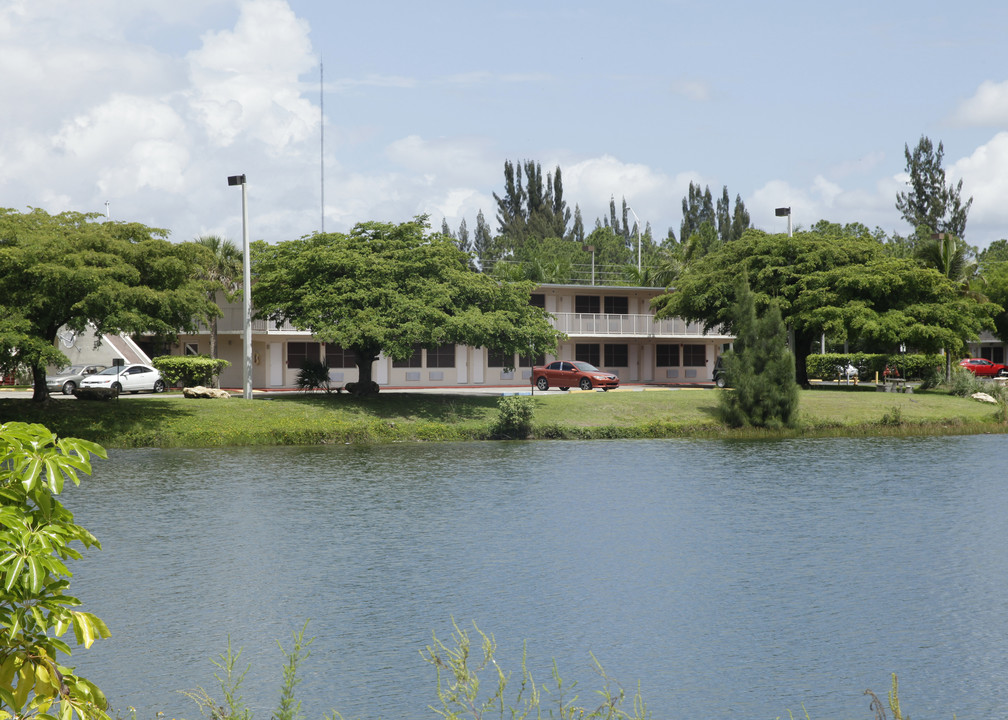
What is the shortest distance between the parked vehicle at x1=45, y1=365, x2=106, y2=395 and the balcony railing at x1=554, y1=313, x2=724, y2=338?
26.3 meters

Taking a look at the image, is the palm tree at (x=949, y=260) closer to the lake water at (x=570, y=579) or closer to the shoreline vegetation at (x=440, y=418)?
the shoreline vegetation at (x=440, y=418)

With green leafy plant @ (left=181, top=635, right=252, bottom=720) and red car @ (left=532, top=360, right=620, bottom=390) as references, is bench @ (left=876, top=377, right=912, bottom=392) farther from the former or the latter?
green leafy plant @ (left=181, top=635, right=252, bottom=720)

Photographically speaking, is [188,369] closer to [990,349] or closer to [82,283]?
[82,283]

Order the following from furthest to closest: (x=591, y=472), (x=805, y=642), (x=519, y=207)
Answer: (x=519, y=207), (x=591, y=472), (x=805, y=642)

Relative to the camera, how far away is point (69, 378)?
50.0 m

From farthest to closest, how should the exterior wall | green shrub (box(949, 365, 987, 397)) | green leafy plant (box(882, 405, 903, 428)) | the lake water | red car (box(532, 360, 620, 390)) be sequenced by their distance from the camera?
the exterior wall, red car (box(532, 360, 620, 390)), green shrub (box(949, 365, 987, 397)), green leafy plant (box(882, 405, 903, 428)), the lake water

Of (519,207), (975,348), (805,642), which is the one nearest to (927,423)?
(805,642)

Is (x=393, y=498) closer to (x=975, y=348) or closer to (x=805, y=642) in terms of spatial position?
(x=805, y=642)

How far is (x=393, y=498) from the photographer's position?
82.1ft

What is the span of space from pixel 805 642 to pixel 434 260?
30236 millimetres

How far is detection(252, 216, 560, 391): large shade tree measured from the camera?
128ft

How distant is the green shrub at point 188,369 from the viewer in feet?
166

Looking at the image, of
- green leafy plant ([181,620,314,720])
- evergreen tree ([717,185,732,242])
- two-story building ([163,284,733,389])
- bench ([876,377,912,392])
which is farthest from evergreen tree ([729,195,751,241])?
green leafy plant ([181,620,314,720])

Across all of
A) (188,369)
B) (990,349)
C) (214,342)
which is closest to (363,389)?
(188,369)
